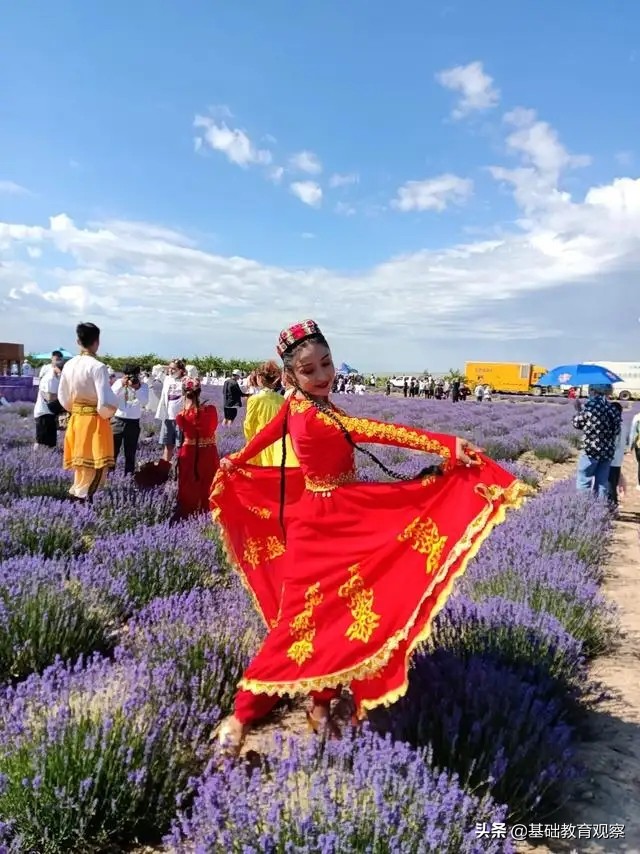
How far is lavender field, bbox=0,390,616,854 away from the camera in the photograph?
1839 mm

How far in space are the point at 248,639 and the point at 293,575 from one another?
2.91 ft

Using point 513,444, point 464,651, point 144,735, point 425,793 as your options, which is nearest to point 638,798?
→ point 464,651

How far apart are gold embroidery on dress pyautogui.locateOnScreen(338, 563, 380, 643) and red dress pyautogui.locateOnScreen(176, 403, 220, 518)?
4.01 metres

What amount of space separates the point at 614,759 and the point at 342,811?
159cm

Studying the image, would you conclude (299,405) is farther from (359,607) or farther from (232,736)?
(232,736)

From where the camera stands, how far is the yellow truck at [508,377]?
204ft

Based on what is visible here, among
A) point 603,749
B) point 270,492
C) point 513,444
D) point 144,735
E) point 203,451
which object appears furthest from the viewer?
point 513,444

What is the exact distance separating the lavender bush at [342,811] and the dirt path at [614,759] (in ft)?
1.75

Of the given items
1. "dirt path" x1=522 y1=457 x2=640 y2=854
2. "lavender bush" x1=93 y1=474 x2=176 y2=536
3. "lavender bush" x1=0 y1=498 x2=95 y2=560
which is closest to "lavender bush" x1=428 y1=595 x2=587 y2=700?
"dirt path" x1=522 y1=457 x2=640 y2=854

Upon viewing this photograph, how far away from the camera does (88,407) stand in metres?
5.56

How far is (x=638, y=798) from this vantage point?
2.54m

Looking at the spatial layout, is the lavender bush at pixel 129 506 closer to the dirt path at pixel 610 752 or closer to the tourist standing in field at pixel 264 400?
the tourist standing in field at pixel 264 400

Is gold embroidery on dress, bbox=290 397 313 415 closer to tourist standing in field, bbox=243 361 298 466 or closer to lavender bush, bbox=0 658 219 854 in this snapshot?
lavender bush, bbox=0 658 219 854

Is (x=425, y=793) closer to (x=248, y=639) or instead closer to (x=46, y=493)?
(x=248, y=639)
